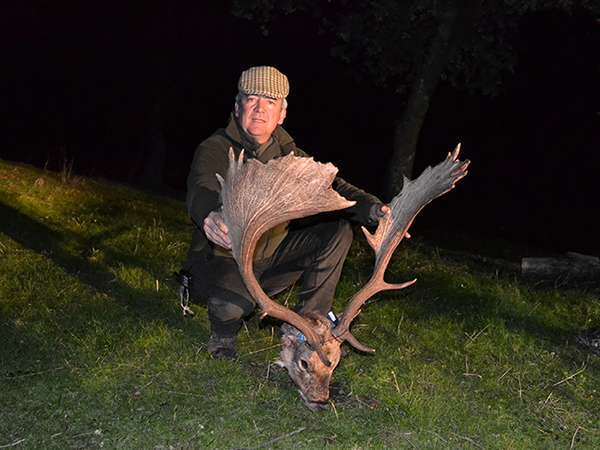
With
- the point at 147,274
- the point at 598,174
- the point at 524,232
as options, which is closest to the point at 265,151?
the point at 147,274

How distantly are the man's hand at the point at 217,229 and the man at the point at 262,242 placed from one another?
52cm

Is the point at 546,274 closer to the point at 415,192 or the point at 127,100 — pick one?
the point at 415,192

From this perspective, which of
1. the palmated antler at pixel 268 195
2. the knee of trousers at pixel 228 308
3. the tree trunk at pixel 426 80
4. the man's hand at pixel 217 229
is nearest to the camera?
the palmated antler at pixel 268 195

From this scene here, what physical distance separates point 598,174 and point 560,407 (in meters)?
27.7

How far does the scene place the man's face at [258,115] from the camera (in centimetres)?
683

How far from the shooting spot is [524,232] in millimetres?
26438

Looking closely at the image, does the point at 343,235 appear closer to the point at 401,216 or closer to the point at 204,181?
the point at 401,216

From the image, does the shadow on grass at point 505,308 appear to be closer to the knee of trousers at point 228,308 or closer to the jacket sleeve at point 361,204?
the jacket sleeve at point 361,204

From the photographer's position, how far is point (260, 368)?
6973 mm

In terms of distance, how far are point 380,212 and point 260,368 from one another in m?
1.75

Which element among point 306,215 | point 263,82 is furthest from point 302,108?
point 306,215

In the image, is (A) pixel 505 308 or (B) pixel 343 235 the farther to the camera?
(A) pixel 505 308

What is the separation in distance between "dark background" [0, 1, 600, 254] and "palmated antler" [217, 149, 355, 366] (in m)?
16.1

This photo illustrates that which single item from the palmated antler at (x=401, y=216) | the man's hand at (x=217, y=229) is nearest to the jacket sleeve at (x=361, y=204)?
the palmated antler at (x=401, y=216)
